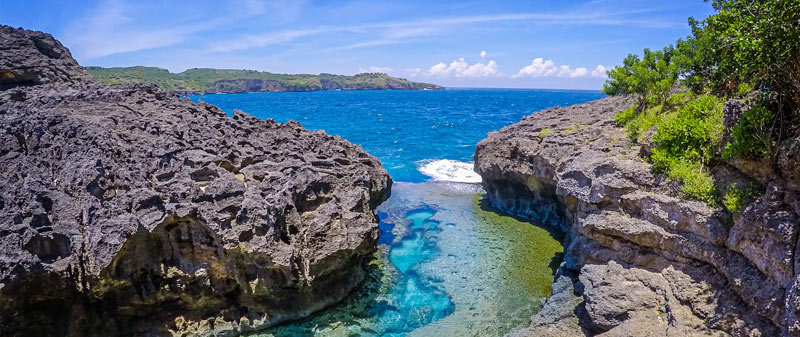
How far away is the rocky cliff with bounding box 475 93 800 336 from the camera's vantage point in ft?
35.1

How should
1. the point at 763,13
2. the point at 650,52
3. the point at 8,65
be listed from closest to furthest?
the point at 763,13, the point at 8,65, the point at 650,52

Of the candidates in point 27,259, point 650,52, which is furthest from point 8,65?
point 650,52

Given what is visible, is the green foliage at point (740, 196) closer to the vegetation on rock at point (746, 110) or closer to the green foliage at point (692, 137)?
the vegetation on rock at point (746, 110)

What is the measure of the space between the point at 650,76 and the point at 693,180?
517 inches

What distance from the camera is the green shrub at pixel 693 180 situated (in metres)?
13.0

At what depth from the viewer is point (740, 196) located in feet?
39.1

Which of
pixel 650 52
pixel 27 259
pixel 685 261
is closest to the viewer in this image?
pixel 27 259

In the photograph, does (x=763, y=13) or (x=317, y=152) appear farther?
(x=317, y=152)

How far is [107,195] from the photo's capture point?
48.5ft

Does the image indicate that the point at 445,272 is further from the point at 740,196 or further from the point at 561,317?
the point at 740,196

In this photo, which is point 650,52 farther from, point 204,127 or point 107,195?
point 107,195

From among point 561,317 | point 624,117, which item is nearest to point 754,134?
point 561,317

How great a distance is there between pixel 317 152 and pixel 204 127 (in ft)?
18.3

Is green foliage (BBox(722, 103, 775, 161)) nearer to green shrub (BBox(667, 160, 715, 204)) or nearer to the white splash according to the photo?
green shrub (BBox(667, 160, 715, 204))
